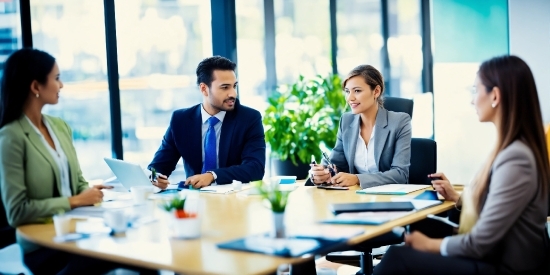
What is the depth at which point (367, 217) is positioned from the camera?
265 cm

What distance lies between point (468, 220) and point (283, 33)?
4797 millimetres

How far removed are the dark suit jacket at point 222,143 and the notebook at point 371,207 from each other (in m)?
1.19

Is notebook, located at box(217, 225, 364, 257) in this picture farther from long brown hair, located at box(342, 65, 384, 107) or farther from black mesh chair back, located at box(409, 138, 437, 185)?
long brown hair, located at box(342, 65, 384, 107)

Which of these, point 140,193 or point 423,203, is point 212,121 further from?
point 423,203

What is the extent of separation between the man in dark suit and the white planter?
5.43 feet

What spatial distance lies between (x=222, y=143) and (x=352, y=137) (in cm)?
76

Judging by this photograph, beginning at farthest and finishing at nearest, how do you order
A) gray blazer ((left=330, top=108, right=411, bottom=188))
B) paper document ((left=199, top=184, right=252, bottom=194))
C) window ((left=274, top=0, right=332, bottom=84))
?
window ((left=274, top=0, right=332, bottom=84))
gray blazer ((left=330, top=108, right=411, bottom=188))
paper document ((left=199, top=184, right=252, bottom=194))

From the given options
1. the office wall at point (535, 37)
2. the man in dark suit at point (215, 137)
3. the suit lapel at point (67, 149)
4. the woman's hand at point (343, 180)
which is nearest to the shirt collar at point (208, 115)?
the man in dark suit at point (215, 137)

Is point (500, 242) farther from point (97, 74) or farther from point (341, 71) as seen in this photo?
point (341, 71)

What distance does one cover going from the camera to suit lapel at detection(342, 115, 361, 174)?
392cm

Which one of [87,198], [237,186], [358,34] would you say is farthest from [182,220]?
[358,34]

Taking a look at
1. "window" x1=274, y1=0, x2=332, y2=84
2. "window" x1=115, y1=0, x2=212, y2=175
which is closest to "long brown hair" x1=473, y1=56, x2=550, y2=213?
"window" x1=115, y1=0, x2=212, y2=175

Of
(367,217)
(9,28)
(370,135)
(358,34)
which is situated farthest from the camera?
(358,34)

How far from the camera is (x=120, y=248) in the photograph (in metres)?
2.29
